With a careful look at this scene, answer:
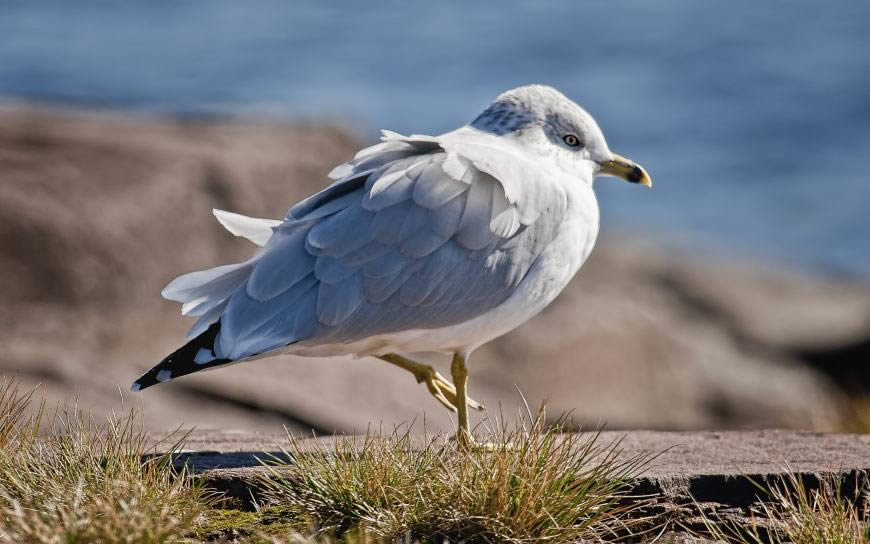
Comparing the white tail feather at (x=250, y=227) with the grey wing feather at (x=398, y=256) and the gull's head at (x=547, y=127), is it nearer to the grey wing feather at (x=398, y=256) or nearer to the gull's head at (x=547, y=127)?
the grey wing feather at (x=398, y=256)

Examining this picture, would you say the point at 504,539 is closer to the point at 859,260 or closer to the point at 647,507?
the point at 647,507

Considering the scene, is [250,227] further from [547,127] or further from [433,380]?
[547,127]

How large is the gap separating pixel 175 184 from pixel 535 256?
5.71 metres

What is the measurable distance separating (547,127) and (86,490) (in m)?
2.65

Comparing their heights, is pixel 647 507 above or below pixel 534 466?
below

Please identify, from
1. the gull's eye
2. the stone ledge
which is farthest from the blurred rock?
the gull's eye

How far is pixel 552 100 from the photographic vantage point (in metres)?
5.62

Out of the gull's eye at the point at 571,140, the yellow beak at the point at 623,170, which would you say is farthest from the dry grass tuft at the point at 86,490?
the yellow beak at the point at 623,170

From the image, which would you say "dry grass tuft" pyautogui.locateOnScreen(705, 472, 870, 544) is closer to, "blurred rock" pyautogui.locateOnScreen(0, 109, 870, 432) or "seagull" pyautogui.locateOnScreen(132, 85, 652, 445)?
"seagull" pyautogui.locateOnScreen(132, 85, 652, 445)

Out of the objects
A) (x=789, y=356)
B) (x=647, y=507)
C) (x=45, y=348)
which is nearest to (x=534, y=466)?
(x=647, y=507)

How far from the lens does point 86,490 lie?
404 cm

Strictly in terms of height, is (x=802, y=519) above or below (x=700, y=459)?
above

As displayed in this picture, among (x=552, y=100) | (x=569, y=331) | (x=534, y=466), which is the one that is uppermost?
(x=552, y=100)

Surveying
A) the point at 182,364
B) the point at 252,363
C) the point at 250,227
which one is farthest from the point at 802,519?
the point at 252,363
